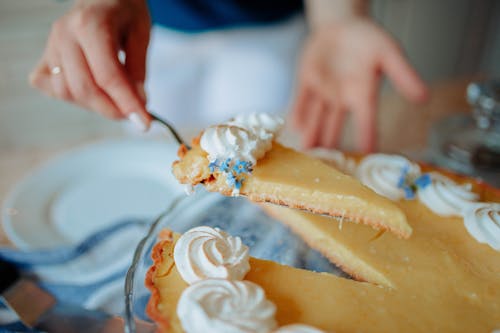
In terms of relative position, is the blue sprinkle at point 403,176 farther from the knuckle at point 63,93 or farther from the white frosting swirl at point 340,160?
the knuckle at point 63,93

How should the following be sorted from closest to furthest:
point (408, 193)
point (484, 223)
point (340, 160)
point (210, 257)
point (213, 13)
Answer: point (210, 257), point (484, 223), point (408, 193), point (340, 160), point (213, 13)

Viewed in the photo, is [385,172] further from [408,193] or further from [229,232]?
[229,232]

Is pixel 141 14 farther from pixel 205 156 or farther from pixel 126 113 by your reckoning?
pixel 205 156

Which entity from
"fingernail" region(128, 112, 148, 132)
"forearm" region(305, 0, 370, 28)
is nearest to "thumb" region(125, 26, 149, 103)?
"fingernail" region(128, 112, 148, 132)

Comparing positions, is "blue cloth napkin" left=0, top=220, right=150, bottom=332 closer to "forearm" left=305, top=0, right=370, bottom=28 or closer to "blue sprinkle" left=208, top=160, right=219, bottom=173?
"blue sprinkle" left=208, top=160, right=219, bottom=173

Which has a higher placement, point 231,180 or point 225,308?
point 231,180

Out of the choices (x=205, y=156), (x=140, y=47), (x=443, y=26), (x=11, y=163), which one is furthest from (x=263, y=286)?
(x=443, y=26)

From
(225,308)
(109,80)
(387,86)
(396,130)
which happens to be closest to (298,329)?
(225,308)
